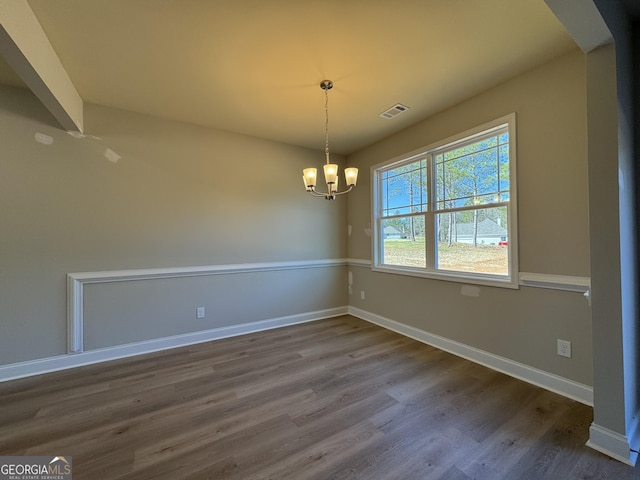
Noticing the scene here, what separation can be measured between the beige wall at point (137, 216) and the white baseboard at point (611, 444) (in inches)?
119

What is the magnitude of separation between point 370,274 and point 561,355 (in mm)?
2240

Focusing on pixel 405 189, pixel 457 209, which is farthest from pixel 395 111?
pixel 457 209

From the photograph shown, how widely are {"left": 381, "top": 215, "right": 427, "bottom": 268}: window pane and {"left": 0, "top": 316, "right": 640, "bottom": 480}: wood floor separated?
1.17 m

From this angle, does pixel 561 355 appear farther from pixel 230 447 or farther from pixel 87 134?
pixel 87 134

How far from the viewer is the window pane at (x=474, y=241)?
2421 mm

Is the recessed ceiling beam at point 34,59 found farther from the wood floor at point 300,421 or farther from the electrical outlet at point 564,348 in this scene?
the electrical outlet at point 564,348

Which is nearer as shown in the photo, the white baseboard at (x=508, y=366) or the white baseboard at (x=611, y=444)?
the white baseboard at (x=611, y=444)

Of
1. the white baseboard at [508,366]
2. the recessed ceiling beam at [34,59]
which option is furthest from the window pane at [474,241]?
the recessed ceiling beam at [34,59]

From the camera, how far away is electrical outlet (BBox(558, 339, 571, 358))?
1.97 meters

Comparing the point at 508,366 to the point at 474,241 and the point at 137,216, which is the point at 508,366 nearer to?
the point at 474,241

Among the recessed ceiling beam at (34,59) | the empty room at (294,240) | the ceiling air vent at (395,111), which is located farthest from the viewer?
the ceiling air vent at (395,111)

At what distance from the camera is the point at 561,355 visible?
2.01 meters

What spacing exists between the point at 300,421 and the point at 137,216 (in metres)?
2.68

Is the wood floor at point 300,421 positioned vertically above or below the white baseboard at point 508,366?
below
